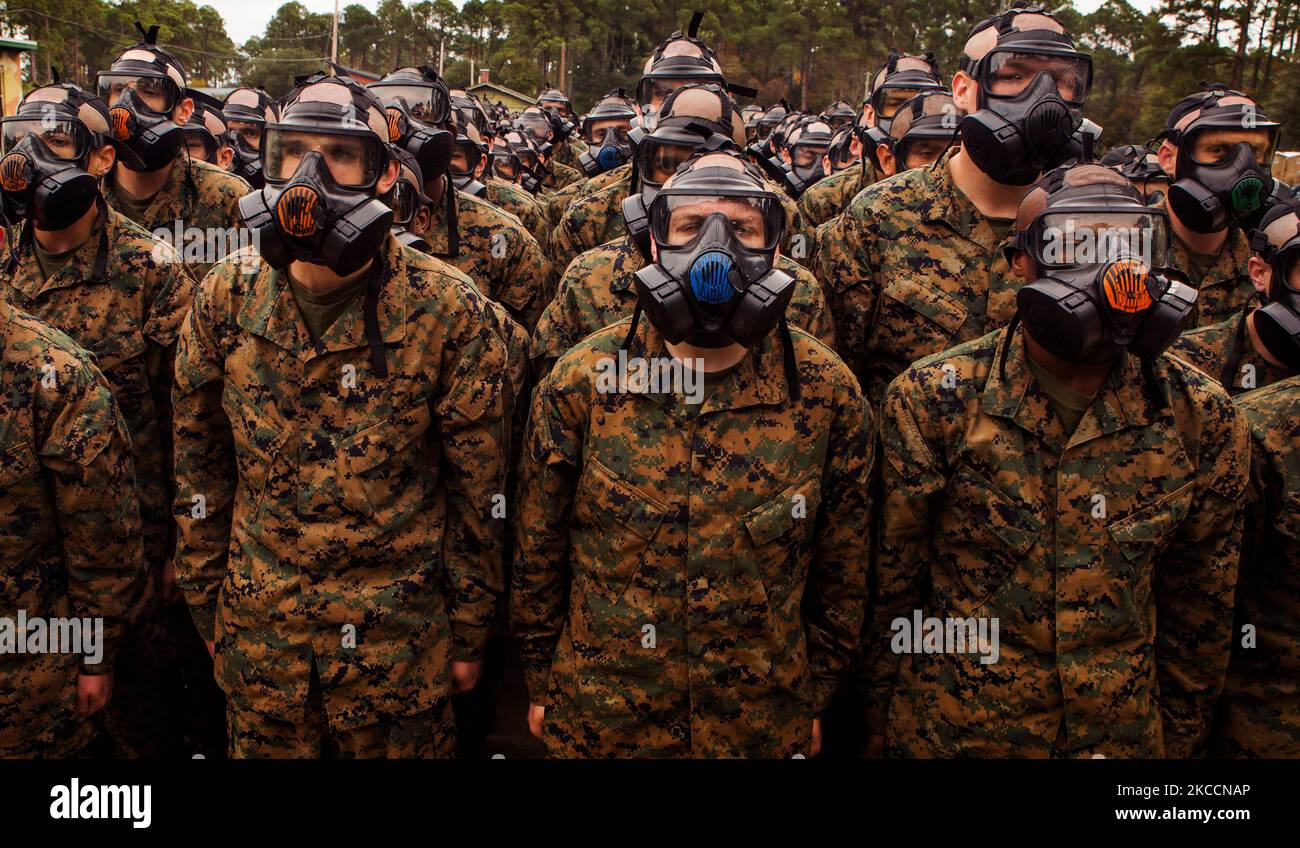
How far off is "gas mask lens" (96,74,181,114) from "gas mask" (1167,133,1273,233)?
6025mm

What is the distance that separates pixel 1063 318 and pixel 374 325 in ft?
6.64

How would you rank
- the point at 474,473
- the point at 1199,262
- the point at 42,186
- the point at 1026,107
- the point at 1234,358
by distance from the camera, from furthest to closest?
the point at 1199,262 < the point at 42,186 < the point at 1026,107 < the point at 1234,358 < the point at 474,473

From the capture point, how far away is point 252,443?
9.93 ft

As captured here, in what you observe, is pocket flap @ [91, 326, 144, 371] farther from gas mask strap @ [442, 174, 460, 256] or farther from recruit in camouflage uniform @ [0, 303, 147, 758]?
gas mask strap @ [442, 174, 460, 256]

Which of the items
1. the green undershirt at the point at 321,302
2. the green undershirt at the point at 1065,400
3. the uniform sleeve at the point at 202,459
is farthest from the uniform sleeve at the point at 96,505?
the green undershirt at the point at 1065,400

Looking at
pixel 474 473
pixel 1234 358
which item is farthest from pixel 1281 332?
pixel 474 473

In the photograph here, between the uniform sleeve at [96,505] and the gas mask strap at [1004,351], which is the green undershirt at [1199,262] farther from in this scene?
the uniform sleeve at [96,505]

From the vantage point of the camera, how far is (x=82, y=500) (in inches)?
125

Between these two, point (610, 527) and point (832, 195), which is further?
point (832, 195)

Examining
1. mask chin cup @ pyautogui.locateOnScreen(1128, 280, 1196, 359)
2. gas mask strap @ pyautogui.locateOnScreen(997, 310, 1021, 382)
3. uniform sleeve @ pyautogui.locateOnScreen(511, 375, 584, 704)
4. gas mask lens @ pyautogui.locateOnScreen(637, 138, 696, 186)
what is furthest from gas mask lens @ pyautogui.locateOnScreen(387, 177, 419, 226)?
mask chin cup @ pyautogui.locateOnScreen(1128, 280, 1196, 359)

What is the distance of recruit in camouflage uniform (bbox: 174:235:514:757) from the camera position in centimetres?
303

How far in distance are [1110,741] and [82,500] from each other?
3.28m

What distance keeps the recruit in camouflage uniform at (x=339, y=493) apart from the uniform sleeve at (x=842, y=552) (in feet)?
3.53

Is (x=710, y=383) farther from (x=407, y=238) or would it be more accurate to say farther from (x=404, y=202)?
(x=404, y=202)
